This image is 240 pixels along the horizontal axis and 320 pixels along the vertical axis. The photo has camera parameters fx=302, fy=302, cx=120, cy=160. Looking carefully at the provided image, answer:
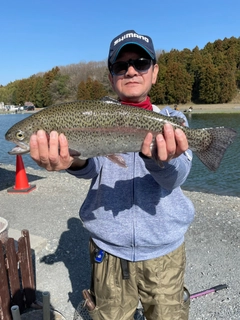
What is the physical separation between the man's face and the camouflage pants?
1.59 meters

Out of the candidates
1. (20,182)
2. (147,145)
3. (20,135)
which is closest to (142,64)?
(147,145)

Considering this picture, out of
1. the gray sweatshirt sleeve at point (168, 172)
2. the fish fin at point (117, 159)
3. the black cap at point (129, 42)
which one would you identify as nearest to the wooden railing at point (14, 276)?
the fish fin at point (117, 159)

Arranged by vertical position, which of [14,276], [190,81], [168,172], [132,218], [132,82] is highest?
[190,81]

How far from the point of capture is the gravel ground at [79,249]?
4781 millimetres

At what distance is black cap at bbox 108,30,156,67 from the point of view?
2.95m

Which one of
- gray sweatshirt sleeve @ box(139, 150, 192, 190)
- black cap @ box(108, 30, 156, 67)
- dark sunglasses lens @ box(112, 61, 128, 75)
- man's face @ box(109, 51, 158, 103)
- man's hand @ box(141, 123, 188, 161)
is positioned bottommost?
gray sweatshirt sleeve @ box(139, 150, 192, 190)

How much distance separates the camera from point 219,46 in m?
101

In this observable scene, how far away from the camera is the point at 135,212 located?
2.87 m

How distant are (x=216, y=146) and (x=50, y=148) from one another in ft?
5.22

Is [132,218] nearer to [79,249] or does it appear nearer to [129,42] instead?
[129,42]

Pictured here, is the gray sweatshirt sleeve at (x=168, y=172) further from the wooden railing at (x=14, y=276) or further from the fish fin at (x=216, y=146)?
the wooden railing at (x=14, y=276)

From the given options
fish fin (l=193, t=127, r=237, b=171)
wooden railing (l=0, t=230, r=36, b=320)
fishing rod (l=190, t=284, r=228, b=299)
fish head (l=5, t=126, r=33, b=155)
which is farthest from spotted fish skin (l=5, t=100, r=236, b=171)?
fishing rod (l=190, t=284, r=228, b=299)

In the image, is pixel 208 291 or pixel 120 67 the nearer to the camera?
pixel 120 67

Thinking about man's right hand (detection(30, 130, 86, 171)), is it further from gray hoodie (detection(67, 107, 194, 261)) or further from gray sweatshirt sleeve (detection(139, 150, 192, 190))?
gray sweatshirt sleeve (detection(139, 150, 192, 190))
